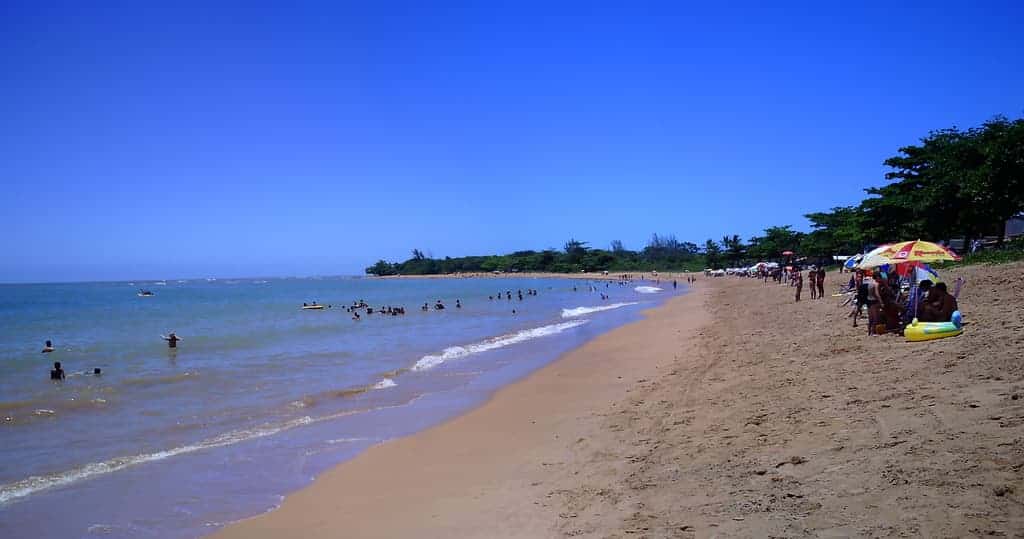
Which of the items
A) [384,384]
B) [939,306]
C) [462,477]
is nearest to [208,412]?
[384,384]

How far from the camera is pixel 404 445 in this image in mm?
9461

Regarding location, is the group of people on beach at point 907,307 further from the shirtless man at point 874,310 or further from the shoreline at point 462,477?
the shoreline at point 462,477

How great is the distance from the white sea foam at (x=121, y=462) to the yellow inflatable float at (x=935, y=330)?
34.6 feet

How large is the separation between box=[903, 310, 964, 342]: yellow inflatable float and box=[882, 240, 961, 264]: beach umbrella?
2.34m

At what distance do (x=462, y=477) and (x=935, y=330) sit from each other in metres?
8.03

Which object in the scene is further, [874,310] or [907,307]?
[907,307]

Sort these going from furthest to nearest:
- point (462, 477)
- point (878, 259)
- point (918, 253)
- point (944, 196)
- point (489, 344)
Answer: point (944, 196)
point (489, 344)
point (878, 259)
point (918, 253)
point (462, 477)

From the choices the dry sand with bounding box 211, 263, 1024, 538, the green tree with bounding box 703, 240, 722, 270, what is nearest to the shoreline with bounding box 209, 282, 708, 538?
the dry sand with bounding box 211, 263, 1024, 538

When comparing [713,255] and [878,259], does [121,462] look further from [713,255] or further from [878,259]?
[713,255]

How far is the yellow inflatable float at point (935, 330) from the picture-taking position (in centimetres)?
963

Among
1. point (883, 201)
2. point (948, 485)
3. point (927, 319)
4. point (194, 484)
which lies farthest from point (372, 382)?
point (883, 201)

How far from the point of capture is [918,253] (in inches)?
486

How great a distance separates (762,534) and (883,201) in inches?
1487

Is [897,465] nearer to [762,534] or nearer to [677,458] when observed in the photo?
[762,534]
